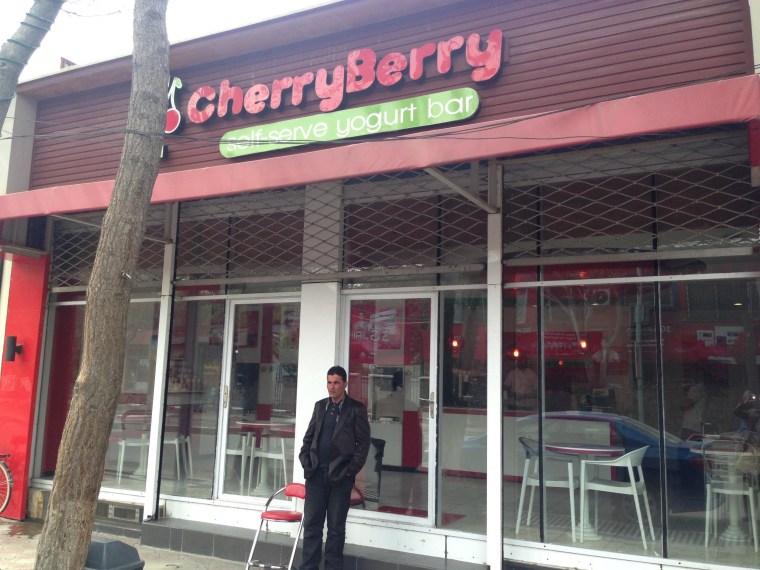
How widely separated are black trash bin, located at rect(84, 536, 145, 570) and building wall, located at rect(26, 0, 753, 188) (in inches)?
114

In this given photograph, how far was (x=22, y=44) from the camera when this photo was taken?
444 centimetres

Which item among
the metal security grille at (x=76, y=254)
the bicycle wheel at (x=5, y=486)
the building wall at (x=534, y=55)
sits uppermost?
the building wall at (x=534, y=55)

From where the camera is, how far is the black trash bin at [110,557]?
3.25 metres

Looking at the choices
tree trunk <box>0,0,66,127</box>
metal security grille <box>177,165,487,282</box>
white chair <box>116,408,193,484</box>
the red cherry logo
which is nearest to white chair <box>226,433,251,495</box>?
white chair <box>116,408,193,484</box>

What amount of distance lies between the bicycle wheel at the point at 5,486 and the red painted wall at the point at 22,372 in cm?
5

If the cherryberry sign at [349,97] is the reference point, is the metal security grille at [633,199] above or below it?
below

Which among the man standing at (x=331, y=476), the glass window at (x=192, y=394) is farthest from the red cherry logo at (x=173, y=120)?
the man standing at (x=331, y=476)

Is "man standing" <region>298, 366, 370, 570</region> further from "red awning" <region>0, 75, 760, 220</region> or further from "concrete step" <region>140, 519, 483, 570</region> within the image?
"red awning" <region>0, 75, 760, 220</region>

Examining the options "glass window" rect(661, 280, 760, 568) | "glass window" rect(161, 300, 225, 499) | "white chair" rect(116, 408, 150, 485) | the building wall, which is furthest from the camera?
"white chair" rect(116, 408, 150, 485)

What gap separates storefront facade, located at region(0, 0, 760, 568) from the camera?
5078 mm

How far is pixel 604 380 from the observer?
5.91m

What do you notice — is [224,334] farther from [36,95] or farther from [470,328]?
[36,95]

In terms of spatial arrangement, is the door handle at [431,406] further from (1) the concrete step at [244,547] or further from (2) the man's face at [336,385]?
(1) the concrete step at [244,547]

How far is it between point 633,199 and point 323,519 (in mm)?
3721
